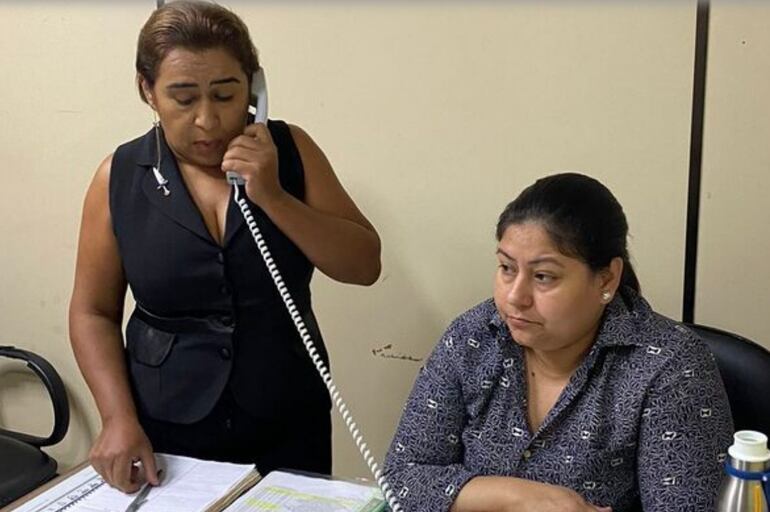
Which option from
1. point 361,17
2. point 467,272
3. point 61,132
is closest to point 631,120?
point 467,272

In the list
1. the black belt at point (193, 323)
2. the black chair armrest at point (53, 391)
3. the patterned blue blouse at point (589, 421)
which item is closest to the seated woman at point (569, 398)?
the patterned blue blouse at point (589, 421)

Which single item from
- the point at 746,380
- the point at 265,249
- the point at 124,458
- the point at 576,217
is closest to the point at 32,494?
the point at 124,458

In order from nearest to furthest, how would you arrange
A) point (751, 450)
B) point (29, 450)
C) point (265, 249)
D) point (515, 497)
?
point (751, 450), point (515, 497), point (265, 249), point (29, 450)

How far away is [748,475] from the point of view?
102 centimetres

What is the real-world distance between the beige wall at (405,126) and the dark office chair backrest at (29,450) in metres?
0.19

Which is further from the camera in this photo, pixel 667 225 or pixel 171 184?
pixel 667 225

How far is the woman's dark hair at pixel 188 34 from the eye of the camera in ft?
4.95

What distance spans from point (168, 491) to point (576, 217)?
0.80 metres

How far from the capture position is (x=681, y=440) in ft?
4.40

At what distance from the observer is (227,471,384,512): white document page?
54.9 inches

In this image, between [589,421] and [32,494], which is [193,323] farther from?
[589,421]

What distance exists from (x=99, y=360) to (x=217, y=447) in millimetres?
272

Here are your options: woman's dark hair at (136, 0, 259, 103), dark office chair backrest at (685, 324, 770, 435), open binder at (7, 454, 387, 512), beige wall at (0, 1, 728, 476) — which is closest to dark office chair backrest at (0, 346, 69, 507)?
beige wall at (0, 1, 728, 476)

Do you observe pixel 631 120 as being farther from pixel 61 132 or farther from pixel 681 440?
pixel 61 132
